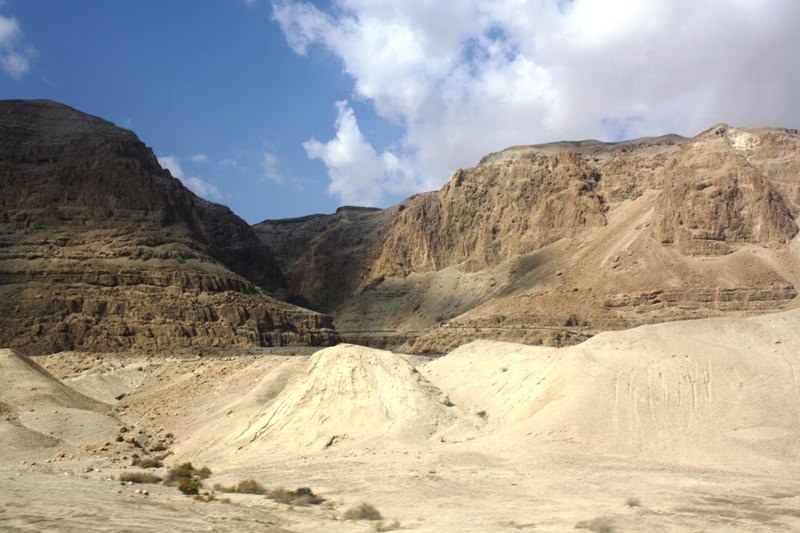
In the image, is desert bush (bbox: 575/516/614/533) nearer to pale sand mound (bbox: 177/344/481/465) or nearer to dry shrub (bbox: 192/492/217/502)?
dry shrub (bbox: 192/492/217/502)

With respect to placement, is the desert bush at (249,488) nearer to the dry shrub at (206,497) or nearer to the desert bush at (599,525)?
the dry shrub at (206,497)

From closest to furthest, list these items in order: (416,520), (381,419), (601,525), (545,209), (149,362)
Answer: (601,525)
(416,520)
(381,419)
(149,362)
(545,209)

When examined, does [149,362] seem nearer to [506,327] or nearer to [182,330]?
[182,330]

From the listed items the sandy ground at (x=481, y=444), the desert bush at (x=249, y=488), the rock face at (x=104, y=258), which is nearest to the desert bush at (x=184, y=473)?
the sandy ground at (x=481, y=444)

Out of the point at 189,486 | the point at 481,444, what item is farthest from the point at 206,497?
the point at 481,444

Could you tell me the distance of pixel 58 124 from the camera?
268 ft

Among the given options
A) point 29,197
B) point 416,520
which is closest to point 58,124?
point 29,197

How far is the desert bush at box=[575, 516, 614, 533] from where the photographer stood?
12258 mm

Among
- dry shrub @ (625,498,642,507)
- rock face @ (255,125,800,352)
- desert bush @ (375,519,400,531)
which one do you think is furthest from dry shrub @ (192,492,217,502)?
rock face @ (255,125,800,352)

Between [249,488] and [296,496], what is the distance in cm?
153

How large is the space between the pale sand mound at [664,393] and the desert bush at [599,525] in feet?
26.1

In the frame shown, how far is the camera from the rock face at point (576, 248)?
229 ft

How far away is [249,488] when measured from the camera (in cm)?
1686

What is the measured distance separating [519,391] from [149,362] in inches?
1153
